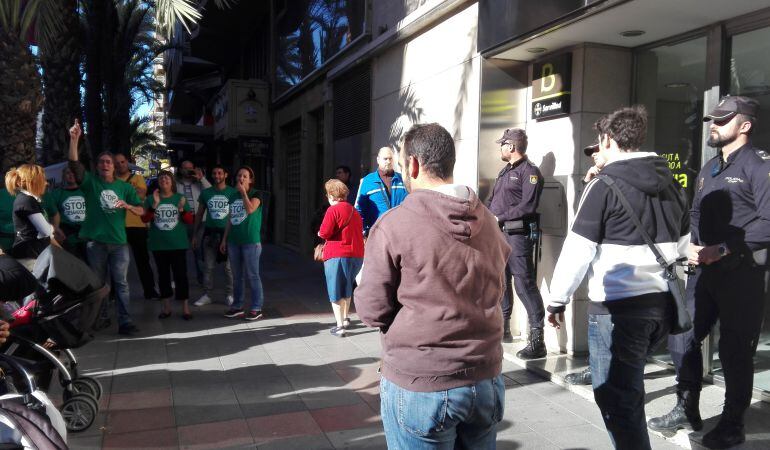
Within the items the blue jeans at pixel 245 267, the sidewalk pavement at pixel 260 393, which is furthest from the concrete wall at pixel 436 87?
the sidewalk pavement at pixel 260 393

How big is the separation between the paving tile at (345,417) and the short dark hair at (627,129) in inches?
95.3

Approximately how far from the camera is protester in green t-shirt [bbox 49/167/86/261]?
701cm

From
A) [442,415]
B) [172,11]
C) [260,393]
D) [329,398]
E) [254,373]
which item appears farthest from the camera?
[172,11]

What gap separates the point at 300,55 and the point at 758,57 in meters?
11.5

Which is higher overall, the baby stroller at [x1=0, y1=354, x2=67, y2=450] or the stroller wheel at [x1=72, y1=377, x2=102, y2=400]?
the baby stroller at [x1=0, y1=354, x2=67, y2=450]

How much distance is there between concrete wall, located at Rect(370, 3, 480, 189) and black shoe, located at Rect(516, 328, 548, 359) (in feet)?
5.72

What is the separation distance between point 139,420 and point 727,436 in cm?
373

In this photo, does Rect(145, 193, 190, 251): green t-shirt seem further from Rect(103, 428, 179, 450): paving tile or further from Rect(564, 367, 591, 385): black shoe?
Rect(564, 367, 591, 385): black shoe

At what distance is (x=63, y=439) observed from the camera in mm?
2586

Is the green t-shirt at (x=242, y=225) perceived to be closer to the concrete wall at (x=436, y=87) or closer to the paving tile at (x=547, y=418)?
the concrete wall at (x=436, y=87)

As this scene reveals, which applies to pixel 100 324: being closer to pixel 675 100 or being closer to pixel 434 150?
pixel 434 150

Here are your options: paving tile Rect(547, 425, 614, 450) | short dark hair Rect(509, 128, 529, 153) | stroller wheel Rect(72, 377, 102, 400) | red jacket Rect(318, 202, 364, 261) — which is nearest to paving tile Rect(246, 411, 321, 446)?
stroller wheel Rect(72, 377, 102, 400)

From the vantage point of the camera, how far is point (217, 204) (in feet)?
26.1

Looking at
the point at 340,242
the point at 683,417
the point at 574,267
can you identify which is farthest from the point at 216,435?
the point at 683,417
